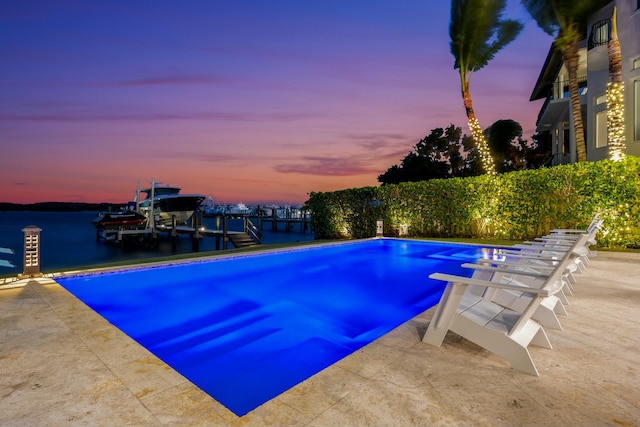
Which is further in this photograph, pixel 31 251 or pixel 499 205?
pixel 499 205

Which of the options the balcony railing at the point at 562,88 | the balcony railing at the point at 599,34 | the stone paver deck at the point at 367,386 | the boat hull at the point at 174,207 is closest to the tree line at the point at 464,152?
the balcony railing at the point at 562,88

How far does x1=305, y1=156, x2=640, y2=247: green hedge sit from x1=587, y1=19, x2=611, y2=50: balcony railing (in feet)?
23.8

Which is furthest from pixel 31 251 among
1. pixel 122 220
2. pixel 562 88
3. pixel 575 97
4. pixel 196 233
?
pixel 562 88

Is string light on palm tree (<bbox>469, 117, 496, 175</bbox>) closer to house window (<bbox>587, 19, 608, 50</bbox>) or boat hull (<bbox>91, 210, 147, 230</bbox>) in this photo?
house window (<bbox>587, 19, 608, 50</bbox>)

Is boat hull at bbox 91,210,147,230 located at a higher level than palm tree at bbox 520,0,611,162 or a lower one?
lower

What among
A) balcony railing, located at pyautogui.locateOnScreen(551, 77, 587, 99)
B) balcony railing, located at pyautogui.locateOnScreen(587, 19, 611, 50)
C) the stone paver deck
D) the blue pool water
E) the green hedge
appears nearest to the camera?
the stone paver deck

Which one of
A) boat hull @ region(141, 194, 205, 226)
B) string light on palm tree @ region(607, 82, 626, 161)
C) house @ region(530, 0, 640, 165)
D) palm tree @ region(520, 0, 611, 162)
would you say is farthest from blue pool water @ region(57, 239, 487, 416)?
boat hull @ region(141, 194, 205, 226)

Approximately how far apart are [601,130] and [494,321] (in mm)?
16187

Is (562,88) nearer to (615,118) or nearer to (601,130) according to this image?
(601,130)

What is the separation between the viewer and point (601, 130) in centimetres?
1441

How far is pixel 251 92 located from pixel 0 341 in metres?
19.7

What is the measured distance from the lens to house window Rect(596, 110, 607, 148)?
1424 centimetres

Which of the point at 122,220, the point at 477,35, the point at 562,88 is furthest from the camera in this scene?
the point at 122,220

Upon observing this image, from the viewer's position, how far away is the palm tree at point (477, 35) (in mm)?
15211
